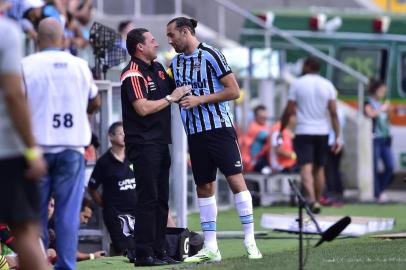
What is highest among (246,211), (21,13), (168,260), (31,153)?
(21,13)

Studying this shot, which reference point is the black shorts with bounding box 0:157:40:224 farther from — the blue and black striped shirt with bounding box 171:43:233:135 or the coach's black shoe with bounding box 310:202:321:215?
the coach's black shoe with bounding box 310:202:321:215

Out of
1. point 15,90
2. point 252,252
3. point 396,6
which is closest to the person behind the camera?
point 15,90

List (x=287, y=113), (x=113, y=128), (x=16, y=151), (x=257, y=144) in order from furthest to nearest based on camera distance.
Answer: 1. (x=257, y=144)
2. (x=287, y=113)
3. (x=113, y=128)
4. (x=16, y=151)

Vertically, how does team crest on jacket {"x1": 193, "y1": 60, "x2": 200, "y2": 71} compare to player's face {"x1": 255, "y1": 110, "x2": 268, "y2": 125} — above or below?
above

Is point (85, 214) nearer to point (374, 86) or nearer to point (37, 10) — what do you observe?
point (37, 10)

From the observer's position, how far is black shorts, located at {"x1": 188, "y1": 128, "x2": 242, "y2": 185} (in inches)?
447

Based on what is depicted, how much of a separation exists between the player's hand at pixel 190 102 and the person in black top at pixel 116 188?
205cm

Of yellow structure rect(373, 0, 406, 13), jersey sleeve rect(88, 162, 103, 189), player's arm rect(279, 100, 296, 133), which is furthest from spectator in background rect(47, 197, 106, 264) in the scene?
yellow structure rect(373, 0, 406, 13)

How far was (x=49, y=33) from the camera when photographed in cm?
910

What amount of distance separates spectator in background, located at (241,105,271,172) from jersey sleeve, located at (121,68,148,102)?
927cm

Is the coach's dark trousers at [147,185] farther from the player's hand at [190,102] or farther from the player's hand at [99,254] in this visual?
the player's hand at [99,254]

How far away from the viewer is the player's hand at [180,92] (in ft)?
36.8

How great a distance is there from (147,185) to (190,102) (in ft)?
2.60

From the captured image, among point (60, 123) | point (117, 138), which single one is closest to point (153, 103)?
point (60, 123)
